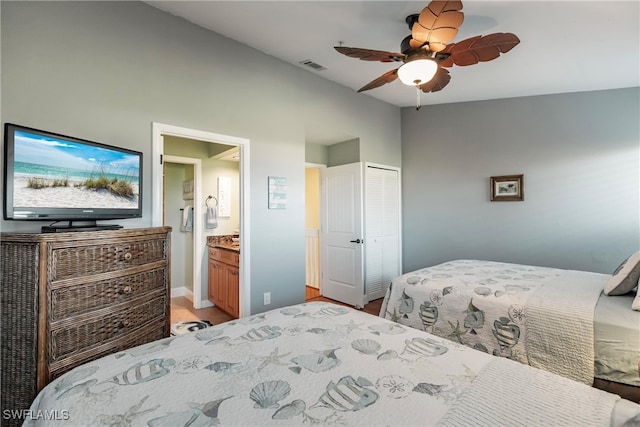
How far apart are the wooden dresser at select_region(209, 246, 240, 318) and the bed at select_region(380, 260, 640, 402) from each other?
165cm

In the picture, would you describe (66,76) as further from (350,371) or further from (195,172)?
(350,371)

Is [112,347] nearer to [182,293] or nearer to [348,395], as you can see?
[348,395]

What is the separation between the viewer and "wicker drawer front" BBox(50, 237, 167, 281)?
53.9 inches

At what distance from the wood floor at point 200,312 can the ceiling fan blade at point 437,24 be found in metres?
2.96

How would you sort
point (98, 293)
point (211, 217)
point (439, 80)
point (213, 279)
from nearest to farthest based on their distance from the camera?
point (98, 293)
point (439, 80)
point (213, 279)
point (211, 217)

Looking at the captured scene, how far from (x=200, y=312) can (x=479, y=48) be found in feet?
12.9

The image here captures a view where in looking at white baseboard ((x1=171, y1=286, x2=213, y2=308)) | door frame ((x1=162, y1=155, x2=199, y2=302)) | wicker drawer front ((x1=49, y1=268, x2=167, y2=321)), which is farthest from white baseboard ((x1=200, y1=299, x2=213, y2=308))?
wicker drawer front ((x1=49, y1=268, x2=167, y2=321))

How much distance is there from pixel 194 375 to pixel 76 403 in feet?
0.98

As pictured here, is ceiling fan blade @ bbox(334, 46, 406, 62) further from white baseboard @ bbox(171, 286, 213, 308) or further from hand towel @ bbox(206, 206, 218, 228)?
white baseboard @ bbox(171, 286, 213, 308)

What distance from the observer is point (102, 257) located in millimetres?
1529

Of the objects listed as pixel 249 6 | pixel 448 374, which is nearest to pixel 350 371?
pixel 448 374

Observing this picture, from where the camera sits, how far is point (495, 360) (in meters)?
1.05

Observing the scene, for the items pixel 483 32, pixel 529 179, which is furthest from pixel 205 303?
pixel 529 179

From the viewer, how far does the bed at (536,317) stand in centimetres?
152
